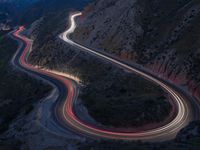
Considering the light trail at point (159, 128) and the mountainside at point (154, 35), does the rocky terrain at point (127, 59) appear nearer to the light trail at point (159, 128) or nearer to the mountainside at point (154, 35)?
the mountainside at point (154, 35)

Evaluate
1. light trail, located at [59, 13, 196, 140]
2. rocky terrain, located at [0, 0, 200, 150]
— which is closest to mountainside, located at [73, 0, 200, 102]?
rocky terrain, located at [0, 0, 200, 150]

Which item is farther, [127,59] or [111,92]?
[127,59]

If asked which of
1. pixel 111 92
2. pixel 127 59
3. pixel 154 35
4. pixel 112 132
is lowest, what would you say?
pixel 112 132

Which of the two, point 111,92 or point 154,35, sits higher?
point 154,35

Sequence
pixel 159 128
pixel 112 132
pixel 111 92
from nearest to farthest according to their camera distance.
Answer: pixel 112 132 < pixel 159 128 < pixel 111 92

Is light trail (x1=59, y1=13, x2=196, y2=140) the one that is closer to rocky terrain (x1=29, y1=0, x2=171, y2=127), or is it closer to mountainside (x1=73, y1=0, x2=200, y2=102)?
rocky terrain (x1=29, y1=0, x2=171, y2=127)

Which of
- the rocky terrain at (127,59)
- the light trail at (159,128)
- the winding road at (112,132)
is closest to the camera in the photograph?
the rocky terrain at (127,59)

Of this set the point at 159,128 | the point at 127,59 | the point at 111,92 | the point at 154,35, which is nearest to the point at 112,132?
the point at 159,128

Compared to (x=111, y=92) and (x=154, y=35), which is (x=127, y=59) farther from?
(x=111, y=92)

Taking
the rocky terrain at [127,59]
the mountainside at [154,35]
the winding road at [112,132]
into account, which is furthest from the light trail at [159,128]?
the mountainside at [154,35]
